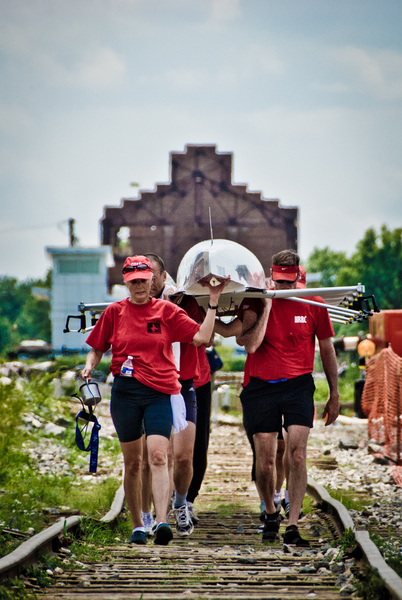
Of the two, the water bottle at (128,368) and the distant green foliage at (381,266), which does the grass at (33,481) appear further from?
the distant green foliage at (381,266)

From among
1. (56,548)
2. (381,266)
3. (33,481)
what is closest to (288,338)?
(56,548)

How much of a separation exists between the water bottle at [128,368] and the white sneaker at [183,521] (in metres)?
1.86

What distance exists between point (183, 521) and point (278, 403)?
146cm

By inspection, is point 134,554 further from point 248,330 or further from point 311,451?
point 311,451

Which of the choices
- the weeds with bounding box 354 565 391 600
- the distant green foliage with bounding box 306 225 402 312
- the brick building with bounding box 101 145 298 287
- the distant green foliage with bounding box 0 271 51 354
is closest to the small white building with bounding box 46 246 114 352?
the brick building with bounding box 101 145 298 287

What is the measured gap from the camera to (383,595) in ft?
12.4

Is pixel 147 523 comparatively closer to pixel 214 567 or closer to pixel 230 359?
pixel 214 567

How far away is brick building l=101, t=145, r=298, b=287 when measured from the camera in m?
49.5

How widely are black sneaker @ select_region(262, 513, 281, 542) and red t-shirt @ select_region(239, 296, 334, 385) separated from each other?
1.16 metres

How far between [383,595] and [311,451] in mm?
11036

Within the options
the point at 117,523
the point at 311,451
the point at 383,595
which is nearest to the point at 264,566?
the point at 383,595

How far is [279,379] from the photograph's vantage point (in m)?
6.46

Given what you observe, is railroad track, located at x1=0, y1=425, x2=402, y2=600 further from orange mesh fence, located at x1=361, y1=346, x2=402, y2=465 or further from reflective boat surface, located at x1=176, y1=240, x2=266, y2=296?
orange mesh fence, located at x1=361, y1=346, x2=402, y2=465

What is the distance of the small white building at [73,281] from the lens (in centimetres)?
5172
